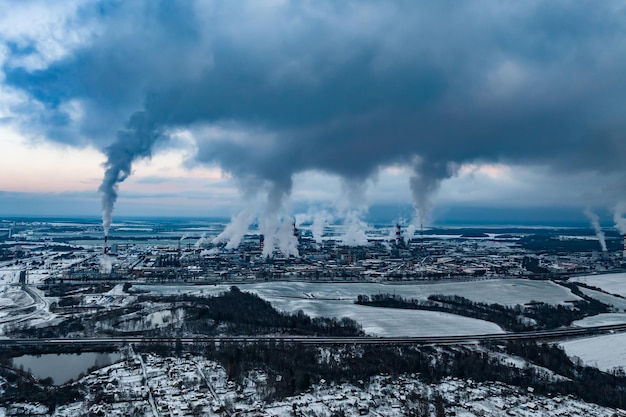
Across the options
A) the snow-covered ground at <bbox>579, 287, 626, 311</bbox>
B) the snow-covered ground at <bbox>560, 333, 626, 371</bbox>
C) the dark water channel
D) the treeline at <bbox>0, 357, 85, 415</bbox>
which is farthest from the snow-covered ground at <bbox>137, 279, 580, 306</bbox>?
the treeline at <bbox>0, 357, 85, 415</bbox>

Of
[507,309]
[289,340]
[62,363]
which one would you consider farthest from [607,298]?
[62,363]

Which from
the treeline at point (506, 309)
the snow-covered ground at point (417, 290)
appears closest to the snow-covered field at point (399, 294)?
the snow-covered ground at point (417, 290)

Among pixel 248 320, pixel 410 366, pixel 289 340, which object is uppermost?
pixel 248 320

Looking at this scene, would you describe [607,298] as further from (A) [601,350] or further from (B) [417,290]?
(A) [601,350]

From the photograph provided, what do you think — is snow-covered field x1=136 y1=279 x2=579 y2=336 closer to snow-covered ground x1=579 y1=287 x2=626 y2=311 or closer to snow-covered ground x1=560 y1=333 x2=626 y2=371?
snow-covered ground x1=579 y1=287 x2=626 y2=311

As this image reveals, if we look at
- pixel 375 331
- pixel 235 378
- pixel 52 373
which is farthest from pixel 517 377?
pixel 52 373

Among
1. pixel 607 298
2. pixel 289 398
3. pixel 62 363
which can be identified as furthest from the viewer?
pixel 607 298

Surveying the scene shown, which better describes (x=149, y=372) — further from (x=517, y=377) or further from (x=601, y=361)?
(x=601, y=361)

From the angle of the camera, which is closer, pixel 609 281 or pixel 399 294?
pixel 399 294
